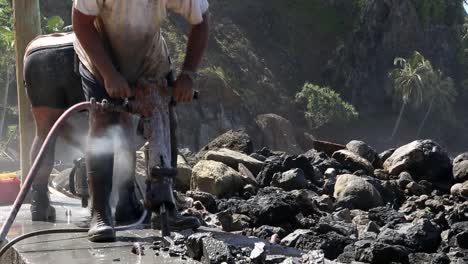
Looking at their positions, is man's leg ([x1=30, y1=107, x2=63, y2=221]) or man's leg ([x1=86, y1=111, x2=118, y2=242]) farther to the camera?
man's leg ([x1=30, y1=107, x2=63, y2=221])

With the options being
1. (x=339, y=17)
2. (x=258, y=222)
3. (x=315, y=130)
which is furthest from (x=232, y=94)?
(x=258, y=222)

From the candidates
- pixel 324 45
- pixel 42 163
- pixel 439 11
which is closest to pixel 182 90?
pixel 42 163

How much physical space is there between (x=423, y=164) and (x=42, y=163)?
11.5m

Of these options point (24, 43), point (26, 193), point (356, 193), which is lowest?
point (356, 193)

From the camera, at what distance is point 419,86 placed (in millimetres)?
71062

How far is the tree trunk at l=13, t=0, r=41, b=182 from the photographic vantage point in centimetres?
809

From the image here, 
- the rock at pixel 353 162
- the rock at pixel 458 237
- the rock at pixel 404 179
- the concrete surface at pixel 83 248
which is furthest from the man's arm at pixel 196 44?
the rock at pixel 353 162

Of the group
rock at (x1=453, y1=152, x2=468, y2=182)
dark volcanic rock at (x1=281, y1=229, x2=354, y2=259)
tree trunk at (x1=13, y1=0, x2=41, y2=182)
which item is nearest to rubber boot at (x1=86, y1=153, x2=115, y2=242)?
tree trunk at (x1=13, y1=0, x2=41, y2=182)

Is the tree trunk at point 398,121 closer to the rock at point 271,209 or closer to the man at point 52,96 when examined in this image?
the rock at point 271,209

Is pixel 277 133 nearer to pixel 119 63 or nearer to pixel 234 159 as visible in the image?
pixel 234 159

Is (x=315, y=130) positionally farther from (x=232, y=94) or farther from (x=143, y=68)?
(x=143, y=68)

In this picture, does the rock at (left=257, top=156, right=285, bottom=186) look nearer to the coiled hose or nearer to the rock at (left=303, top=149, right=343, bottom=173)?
the rock at (left=303, top=149, right=343, bottom=173)

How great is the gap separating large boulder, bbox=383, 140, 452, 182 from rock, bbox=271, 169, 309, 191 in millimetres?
3268

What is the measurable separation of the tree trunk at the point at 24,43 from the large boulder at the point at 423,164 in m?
10.1
